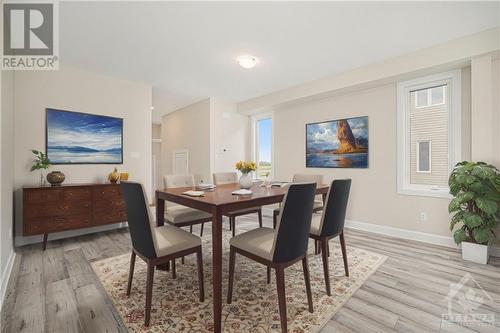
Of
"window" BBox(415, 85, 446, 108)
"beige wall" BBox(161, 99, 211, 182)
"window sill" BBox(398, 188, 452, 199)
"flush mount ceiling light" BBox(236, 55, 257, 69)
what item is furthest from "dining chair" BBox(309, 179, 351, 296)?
"beige wall" BBox(161, 99, 211, 182)

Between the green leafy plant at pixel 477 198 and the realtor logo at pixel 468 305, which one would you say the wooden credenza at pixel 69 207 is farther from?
the green leafy plant at pixel 477 198

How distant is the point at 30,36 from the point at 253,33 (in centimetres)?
253

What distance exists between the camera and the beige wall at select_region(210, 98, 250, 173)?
513cm

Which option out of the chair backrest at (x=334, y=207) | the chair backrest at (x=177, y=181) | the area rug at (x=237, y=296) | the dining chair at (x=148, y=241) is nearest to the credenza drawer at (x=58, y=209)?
the area rug at (x=237, y=296)

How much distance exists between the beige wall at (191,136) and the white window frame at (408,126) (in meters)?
3.52

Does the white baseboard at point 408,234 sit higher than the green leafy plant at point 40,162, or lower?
lower

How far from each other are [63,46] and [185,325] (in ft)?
11.3

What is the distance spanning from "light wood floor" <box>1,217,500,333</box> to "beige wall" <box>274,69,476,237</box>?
0.48 meters

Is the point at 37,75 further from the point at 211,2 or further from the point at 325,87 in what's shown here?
the point at 325,87

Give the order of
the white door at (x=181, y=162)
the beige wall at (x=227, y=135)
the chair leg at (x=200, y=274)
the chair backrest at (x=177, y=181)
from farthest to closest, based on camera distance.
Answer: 1. the white door at (x=181, y=162)
2. the beige wall at (x=227, y=135)
3. the chair backrest at (x=177, y=181)
4. the chair leg at (x=200, y=274)

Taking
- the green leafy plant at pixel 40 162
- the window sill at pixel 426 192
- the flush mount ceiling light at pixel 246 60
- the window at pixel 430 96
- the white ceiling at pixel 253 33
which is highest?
the white ceiling at pixel 253 33

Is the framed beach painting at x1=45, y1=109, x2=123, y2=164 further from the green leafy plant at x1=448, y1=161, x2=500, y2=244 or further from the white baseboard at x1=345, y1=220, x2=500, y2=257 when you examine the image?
the green leafy plant at x1=448, y1=161, x2=500, y2=244

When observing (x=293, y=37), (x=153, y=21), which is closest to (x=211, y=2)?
(x=153, y=21)

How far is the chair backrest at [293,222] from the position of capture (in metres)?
1.45
